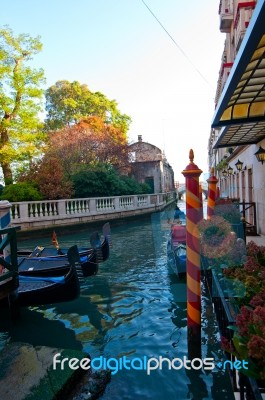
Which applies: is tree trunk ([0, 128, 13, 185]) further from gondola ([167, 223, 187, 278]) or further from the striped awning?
the striped awning

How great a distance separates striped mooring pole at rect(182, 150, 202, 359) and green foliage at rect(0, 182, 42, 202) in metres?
11.6

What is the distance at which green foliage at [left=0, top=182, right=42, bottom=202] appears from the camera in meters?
13.6

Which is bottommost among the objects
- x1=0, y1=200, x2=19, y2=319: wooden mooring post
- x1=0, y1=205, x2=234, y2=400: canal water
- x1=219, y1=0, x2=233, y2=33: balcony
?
x1=0, y1=205, x2=234, y2=400: canal water

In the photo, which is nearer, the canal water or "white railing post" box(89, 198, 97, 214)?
the canal water

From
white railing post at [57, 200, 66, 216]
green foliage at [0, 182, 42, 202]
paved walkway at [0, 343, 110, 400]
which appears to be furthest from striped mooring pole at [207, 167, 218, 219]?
green foliage at [0, 182, 42, 202]

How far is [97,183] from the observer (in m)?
17.4

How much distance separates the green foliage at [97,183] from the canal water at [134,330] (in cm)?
1025

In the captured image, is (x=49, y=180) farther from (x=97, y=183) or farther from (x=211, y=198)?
(x=211, y=198)

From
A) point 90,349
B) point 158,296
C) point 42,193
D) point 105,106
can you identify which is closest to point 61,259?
point 158,296

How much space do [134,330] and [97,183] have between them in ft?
44.7

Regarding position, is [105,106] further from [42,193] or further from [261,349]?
[261,349]

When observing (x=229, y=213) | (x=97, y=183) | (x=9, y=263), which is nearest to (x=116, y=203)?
(x=97, y=183)

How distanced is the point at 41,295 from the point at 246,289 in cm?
321

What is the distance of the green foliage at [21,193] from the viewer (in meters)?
13.6
